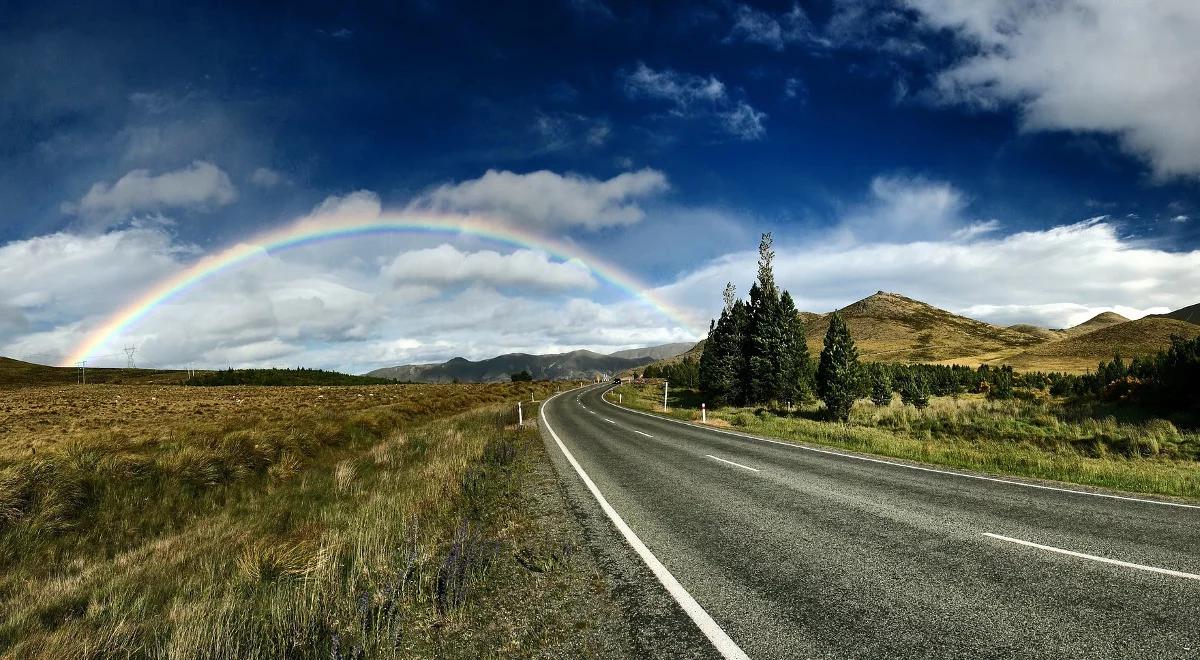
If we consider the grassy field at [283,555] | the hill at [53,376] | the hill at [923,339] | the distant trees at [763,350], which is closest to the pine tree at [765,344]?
the distant trees at [763,350]

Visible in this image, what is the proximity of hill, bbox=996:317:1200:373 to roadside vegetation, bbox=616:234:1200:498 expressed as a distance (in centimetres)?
2383

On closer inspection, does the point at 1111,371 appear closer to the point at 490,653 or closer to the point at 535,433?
the point at 535,433

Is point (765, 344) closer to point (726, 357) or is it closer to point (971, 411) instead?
point (726, 357)

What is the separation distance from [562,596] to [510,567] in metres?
1.06

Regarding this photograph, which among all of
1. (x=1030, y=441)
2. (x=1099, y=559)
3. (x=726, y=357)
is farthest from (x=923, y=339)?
(x=1099, y=559)

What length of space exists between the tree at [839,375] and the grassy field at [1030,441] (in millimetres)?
1075

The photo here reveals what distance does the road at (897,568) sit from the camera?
3.66 m

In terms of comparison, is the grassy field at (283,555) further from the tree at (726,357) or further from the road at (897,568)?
the tree at (726,357)

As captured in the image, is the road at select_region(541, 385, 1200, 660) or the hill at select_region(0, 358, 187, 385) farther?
the hill at select_region(0, 358, 187, 385)

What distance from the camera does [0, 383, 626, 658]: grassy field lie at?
4078 millimetres


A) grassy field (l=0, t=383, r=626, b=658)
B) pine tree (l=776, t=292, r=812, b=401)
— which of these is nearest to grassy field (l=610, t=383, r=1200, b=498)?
pine tree (l=776, t=292, r=812, b=401)

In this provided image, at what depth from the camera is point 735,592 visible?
4.59 m

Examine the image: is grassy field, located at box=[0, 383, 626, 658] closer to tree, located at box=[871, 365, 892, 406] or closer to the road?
the road

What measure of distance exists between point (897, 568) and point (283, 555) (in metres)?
7.16
